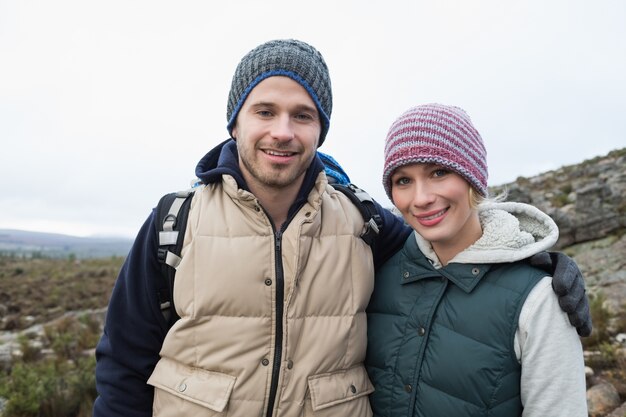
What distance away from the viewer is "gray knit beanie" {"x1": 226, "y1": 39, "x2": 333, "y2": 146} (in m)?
2.45

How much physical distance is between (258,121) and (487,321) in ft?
5.14

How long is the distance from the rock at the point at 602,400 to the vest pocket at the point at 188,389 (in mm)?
3685

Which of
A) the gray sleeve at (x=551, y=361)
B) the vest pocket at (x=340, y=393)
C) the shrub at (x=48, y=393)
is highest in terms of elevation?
the gray sleeve at (x=551, y=361)

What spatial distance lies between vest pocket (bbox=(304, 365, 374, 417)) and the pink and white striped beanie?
112 centimetres

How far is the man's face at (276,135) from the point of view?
237cm

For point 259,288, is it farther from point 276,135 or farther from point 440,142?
point 440,142

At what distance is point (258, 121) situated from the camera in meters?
2.42

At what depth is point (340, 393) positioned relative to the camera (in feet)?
7.12

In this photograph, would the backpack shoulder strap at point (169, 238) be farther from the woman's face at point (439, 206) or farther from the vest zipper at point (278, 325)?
the woman's face at point (439, 206)

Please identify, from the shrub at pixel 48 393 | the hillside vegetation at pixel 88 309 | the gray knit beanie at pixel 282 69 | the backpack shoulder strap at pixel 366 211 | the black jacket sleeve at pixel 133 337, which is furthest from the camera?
the hillside vegetation at pixel 88 309

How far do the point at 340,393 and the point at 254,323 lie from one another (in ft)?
1.86

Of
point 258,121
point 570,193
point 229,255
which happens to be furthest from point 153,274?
A: point 570,193

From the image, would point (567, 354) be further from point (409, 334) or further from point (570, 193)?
point (570, 193)

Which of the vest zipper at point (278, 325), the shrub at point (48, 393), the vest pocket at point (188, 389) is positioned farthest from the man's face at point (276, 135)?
A: the shrub at point (48, 393)
